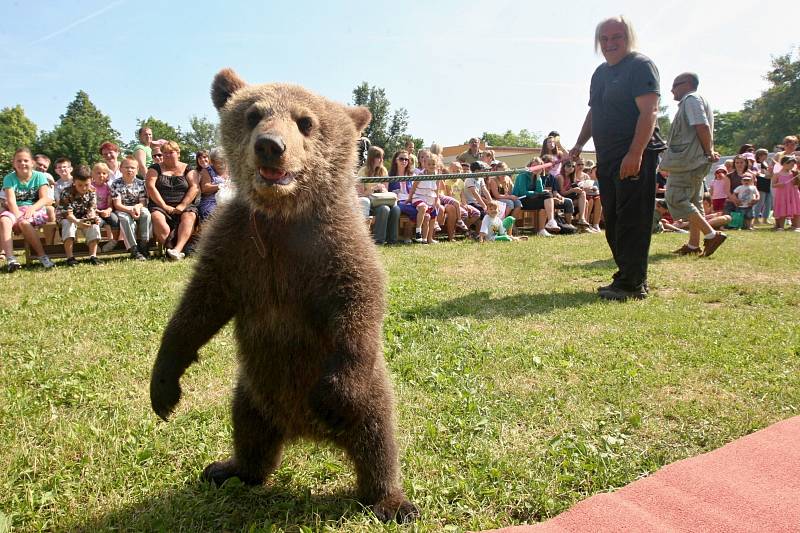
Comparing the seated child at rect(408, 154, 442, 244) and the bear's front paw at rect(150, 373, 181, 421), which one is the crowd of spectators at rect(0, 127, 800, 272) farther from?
the bear's front paw at rect(150, 373, 181, 421)

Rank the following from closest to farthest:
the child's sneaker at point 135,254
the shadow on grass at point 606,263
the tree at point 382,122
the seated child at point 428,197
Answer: the shadow on grass at point 606,263
the child's sneaker at point 135,254
the seated child at point 428,197
the tree at point 382,122

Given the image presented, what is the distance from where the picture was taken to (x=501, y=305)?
591 cm

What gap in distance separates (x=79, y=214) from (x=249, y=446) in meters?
9.03

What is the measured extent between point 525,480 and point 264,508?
128 cm

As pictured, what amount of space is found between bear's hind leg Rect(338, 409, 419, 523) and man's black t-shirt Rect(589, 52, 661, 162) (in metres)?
4.85

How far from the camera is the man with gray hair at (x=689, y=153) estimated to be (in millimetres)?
8047

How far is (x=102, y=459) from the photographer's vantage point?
2684mm

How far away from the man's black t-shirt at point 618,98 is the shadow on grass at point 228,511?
5.10 m

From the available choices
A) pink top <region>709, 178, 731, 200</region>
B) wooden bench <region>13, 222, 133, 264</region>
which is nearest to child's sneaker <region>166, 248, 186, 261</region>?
wooden bench <region>13, 222, 133, 264</region>

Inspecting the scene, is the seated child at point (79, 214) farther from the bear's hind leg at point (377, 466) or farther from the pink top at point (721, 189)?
the pink top at point (721, 189)

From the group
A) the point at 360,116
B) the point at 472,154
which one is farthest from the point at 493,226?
the point at 360,116

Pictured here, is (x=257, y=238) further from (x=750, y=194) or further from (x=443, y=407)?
(x=750, y=194)

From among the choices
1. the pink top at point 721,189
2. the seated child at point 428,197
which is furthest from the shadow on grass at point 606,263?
the pink top at point 721,189

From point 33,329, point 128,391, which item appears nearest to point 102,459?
point 128,391
